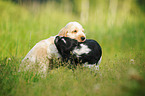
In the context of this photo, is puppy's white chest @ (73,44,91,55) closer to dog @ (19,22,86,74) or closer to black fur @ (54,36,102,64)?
black fur @ (54,36,102,64)

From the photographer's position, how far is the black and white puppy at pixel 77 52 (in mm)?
2881

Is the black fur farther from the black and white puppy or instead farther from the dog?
the dog

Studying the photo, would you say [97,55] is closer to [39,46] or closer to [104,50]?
[39,46]

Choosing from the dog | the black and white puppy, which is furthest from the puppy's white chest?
the dog

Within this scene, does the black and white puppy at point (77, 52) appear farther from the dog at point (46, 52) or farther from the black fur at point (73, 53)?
the dog at point (46, 52)

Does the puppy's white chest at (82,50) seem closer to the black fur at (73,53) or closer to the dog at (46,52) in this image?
the black fur at (73,53)

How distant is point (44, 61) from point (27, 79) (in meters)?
0.52

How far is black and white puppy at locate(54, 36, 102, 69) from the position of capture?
9.45ft

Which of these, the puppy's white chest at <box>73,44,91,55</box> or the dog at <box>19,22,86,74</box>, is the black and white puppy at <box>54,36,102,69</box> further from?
the dog at <box>19,22,86,74</box>

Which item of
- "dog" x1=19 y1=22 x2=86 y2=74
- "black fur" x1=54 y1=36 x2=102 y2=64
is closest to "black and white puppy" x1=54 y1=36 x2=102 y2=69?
"black fur" x1=54 y1=36 x2=102 y2=64

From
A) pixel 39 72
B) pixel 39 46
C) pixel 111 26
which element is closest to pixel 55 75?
pixel 39 72

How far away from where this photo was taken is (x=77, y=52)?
9.49 feet

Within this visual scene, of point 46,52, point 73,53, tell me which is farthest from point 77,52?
point 46,52

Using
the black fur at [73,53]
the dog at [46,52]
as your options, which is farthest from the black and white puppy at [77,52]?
the dog at [46,52]
